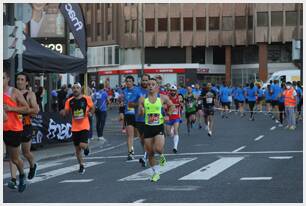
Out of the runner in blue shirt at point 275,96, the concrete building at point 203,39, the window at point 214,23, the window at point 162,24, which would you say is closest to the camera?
the runner in blue shirt at point 275,96

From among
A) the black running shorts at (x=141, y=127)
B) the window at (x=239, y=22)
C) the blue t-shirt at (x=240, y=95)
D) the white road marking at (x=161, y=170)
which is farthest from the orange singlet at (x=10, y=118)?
the window at (x=239, y=22)

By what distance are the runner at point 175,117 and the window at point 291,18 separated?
50705 mm

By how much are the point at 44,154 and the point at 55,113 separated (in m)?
2.03

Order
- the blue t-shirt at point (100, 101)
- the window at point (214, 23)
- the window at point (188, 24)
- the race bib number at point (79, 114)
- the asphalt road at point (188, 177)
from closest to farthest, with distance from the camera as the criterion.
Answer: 1. the asphalt road at point (188, 177)
2. the race bib number at point (79, 114)
3. the blue t-shirt at point (100, 101)
4. the window at point (214, 23)
5. the window at point (188, 24)

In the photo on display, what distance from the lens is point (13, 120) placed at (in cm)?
1020

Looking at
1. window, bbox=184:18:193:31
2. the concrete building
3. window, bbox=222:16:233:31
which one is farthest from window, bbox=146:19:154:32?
window, bbox=222:16:233:31

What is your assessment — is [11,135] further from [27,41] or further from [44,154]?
[27,41]

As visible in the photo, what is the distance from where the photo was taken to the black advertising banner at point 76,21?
19.0 meters

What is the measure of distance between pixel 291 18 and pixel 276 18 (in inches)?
56.3

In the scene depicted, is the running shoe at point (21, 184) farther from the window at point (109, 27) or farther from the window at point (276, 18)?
the window at point (109, 27)

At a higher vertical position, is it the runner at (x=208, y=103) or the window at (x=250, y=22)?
the window at (x=250, y=22)

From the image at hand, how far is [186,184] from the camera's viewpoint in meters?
10.7

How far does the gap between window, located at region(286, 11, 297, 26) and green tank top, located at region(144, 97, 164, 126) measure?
60.5 metres

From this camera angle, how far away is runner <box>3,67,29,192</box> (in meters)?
10.1
